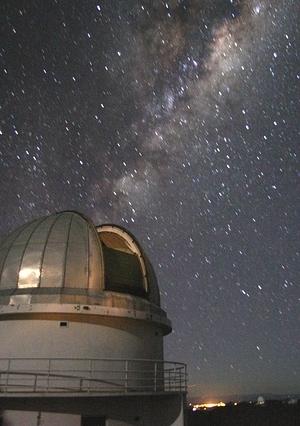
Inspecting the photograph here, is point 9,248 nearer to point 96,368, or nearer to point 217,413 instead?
point 96,368

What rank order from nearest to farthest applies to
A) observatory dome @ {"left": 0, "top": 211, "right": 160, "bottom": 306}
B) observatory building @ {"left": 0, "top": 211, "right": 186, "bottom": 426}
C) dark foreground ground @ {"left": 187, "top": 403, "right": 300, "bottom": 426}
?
observatory building @ {"left": 0, "top": 211, "right": 186, "bottom": 426} < observatory dome @ {"left": 0, "top": 211, "right": 160, "bottom": 306} < dark foreground ground @ {"left": 187, "top": 403, "right": 300, "bottom": 426}

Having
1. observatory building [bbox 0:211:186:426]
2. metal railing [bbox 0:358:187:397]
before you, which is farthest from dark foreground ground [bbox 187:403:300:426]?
metal railing [bbox 0:358:187:397]

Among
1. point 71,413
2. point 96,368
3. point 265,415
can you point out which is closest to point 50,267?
point 96,368

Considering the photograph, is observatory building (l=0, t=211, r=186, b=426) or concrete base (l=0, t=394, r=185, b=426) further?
observatory building (l=0, t=211, r=186, b=426)

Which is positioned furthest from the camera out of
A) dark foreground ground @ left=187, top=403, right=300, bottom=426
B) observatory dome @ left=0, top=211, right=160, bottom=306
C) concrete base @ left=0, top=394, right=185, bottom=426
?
dark foreground ground @ left=187, top=403, right=300, bottom=426

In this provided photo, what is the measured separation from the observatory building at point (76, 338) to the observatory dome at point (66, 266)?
0.03m

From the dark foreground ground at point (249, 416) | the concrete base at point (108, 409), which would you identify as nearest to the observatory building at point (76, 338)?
the concrete base at point (108, 409)

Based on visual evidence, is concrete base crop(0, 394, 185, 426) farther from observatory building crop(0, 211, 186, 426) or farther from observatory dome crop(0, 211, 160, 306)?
observatory dome crop(0, 211, 160, 306)

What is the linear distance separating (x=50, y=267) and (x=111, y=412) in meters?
3.98

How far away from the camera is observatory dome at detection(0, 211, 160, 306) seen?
11.3 meters

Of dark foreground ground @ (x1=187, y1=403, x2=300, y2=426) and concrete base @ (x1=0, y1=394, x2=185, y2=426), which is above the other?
dark foreground ground @ (x1=187, y1=403, x2=300, y2=426)

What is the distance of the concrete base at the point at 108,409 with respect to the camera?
9984mm

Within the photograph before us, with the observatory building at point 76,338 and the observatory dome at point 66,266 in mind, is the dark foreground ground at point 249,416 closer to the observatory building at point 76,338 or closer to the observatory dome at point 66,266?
the observatory building at point 76,338

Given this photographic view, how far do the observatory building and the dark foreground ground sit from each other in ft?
41.9
